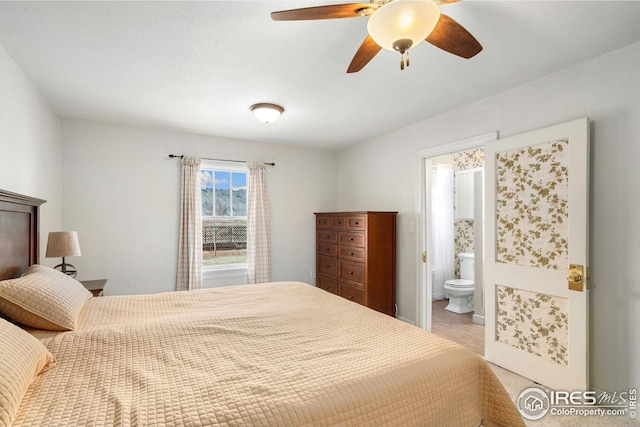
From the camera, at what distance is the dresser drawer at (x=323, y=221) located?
4602mm

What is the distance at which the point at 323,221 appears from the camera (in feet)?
15.5

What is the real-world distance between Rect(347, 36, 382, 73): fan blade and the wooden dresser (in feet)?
7.00

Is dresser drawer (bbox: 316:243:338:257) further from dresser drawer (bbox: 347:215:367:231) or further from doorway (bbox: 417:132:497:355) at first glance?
doorway (bbox: 417:132:497:355)

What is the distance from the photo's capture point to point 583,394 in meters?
2.19

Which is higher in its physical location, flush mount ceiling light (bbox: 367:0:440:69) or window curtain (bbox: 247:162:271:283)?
flush mount ceiling light (bbox: 367:0:440:69)

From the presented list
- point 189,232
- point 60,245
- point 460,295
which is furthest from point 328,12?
point 460,295

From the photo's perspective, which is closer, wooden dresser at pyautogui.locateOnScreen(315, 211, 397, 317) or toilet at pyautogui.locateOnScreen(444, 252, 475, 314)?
wooden dresser at pyautogui.locateOnScreen(315, 211, 397, 317)

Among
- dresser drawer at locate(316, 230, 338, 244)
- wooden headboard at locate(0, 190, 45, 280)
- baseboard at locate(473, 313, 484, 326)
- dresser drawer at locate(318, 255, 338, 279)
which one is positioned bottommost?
baseboard at locate(473, 313, 484, 326)

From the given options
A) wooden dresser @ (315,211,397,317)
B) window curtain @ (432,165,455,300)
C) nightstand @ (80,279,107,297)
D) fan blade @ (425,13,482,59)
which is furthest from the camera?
window curtain @ (432,165,455,300)

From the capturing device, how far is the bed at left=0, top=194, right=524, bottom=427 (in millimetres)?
1013

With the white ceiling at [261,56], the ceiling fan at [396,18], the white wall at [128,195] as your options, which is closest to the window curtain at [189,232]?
the white wall at [128,195]

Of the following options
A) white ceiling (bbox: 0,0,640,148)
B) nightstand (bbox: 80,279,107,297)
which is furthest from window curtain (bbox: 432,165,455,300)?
nightstand (bbox: 80,279,107,297)

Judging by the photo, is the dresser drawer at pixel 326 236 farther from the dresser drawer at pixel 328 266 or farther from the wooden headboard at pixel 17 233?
the wooden headboard at pixel 17 233

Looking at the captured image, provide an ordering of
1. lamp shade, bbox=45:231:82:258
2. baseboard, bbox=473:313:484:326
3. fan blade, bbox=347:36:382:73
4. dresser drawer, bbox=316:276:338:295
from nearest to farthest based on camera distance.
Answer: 1. fan blade, bbox=347:36:382:73
2. lamp shade, bbox=45:231:82:258
3. baseboard, bbox=473:313:484:326
4. dresser drawer, bbox=316:276:338:295
